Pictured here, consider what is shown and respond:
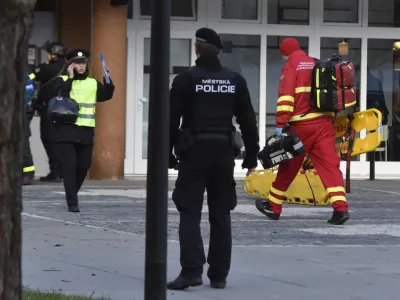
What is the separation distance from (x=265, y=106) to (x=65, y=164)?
8.07m

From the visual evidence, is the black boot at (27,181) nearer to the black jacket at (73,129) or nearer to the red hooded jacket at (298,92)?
the black jacket at (73,129)

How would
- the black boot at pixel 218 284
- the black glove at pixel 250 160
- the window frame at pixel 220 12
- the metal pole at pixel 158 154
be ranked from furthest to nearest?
the window frame at pixel 220 12
the black glove at pixel 250 160
the black boot at pixel 218 284
the metal pole at pixel 158 154

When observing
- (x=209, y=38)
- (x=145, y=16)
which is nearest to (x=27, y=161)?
(x=145, y=16)

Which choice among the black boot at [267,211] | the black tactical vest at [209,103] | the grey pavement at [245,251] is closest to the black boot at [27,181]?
the grey pavement at [245,251]

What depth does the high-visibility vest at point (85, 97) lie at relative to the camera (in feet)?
44.1

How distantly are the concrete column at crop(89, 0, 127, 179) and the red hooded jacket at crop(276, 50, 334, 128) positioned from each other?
689 centimetres

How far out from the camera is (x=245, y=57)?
2092cm

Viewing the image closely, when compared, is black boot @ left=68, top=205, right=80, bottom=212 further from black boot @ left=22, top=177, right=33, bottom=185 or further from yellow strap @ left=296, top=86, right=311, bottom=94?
black boot @ left=22, top=177, right=33, bottom=185

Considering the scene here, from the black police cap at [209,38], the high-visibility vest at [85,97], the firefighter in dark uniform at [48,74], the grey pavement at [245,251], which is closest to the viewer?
the grey pavement at [245,251]

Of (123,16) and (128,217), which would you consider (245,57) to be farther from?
(128,217)

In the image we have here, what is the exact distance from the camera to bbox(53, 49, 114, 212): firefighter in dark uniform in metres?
13.3

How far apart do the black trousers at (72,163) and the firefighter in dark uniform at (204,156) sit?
5134 millimetres

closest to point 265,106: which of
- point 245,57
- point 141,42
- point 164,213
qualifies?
point 245,57

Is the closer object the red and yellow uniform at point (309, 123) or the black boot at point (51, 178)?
the red and yellow uniform at point (309, 123)
